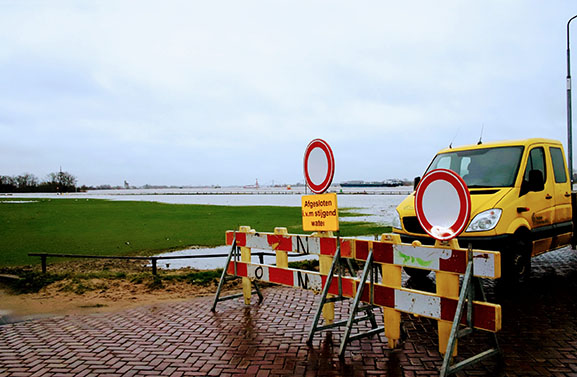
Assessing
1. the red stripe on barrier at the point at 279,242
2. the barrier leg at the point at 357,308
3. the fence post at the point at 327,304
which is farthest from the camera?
the red stripe on barrier at the point at 279,242

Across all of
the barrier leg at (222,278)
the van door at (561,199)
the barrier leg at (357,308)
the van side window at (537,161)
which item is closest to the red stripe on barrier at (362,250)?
the barrier leg at (357,308)

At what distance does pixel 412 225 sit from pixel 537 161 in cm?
273

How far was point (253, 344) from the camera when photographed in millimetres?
5191

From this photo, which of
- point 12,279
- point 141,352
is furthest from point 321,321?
point 12,279

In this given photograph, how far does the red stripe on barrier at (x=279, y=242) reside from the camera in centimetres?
619

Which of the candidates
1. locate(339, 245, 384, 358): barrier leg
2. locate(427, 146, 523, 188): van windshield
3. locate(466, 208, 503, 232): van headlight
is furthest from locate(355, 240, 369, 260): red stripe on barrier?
locate(427, 146, 523, 188): van windshield

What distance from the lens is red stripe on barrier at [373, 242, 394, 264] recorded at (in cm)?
489

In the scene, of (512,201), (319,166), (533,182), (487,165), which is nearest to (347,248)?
(319,166)

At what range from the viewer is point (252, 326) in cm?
591

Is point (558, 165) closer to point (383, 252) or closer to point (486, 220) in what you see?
point (486, 220)

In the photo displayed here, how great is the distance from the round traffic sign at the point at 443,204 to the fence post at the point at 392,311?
568 millimetres

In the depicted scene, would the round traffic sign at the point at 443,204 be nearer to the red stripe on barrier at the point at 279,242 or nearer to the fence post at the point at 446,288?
the fence post at the point at 446,288

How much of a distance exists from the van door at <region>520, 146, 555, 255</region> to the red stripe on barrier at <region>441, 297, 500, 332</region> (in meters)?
4.04

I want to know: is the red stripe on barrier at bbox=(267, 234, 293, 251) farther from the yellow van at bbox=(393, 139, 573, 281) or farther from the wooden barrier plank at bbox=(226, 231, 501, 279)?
the yellow van at bbox=(393, 139, 573, 281)
